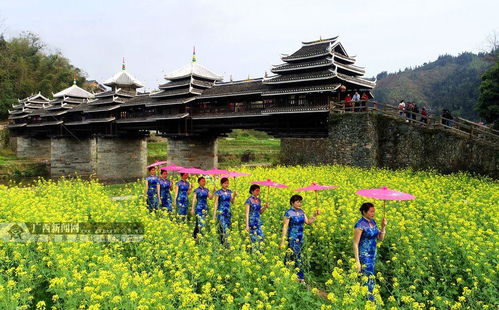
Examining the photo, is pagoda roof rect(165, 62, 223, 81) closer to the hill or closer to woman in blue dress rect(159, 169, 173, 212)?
woman in blue dress rect(159, 169, 173, 212)

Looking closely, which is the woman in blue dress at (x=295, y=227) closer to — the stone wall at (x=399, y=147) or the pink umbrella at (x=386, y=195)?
the pink umbrella at (x=386, y=195)

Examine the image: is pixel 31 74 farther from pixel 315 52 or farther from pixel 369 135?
pixel 369 135

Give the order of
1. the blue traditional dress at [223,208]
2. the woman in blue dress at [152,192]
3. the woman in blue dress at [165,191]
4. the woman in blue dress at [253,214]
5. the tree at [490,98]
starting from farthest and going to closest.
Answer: the tree at [490,98] < the woman in blue dress at [152,192] < the woman in blue dress at [165,191] < the blue traditional dress at [223,208] < the woman in blue dress at [253,214]

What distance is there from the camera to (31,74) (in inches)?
2931

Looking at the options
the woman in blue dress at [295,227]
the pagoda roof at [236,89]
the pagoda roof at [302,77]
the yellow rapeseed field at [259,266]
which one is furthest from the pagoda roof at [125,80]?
the woman in blue dress at [295,227]

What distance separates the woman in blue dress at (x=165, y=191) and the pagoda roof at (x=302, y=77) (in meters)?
13.8

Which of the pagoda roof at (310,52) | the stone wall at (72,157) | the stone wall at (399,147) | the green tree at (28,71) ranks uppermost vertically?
the green tree at (28,71)

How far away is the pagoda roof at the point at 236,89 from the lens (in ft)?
82.8

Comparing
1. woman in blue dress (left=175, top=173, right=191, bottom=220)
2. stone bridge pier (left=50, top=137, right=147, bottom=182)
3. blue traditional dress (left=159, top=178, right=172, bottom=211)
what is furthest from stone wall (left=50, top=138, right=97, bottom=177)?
woman in blue dress (left=175, top=173, right=191, bottom=220)

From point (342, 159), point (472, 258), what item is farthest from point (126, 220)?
point (342, 159)

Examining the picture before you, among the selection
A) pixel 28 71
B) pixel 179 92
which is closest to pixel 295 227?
pixel 179 92

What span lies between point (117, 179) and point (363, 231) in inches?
1396

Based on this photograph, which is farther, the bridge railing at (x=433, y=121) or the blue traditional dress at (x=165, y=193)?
the bridge railing at (x=433, y=121)

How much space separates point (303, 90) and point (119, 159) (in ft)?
83.1
